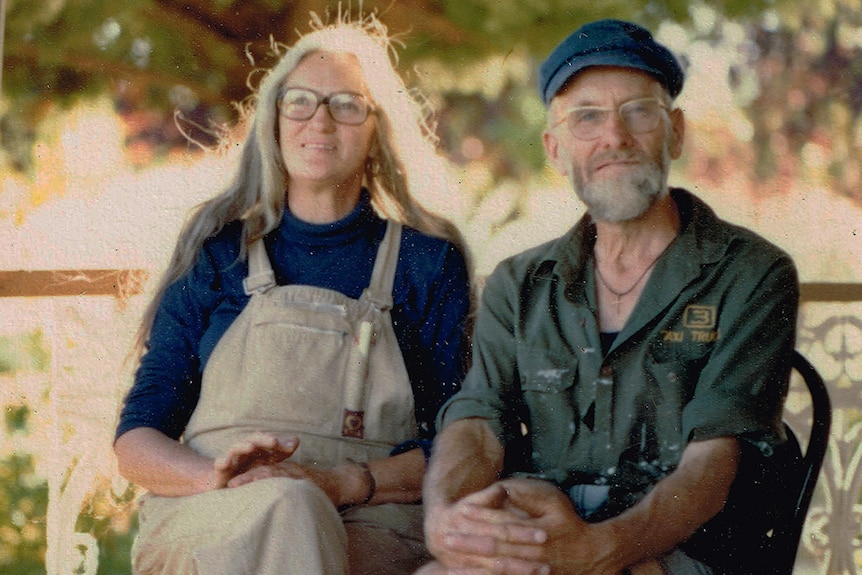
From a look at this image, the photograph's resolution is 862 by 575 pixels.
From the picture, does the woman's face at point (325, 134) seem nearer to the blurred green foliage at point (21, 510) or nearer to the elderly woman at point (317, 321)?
the elderly woman at point (317, 321)

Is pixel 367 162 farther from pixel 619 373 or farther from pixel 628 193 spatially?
pixel 619 373

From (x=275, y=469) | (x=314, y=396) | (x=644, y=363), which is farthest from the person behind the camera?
(x=314, y=396)

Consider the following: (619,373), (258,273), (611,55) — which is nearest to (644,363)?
(619,373)

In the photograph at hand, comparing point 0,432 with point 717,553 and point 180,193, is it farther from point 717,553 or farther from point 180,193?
point 717,553

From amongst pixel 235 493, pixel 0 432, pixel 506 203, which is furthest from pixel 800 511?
pixel 0 432

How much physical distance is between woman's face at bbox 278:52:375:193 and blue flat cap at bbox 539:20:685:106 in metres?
0.38

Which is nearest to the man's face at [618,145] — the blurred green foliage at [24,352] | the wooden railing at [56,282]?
the wooden railing at [56,282]

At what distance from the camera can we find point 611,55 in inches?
71.7

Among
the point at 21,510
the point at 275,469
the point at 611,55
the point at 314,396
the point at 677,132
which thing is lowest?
the point at 21,510

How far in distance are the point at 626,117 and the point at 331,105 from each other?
57 cm

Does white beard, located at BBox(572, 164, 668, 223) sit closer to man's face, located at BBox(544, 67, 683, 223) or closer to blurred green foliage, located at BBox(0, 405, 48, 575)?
man's face, located at BBox(544, 67, 683, 223)

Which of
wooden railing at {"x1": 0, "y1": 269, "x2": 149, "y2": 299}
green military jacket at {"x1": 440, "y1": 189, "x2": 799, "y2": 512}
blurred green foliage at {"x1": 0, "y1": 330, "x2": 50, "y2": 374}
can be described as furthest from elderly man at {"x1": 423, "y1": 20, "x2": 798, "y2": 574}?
blurred green foliage at {"x1": 0, "y1": 330, "x2": 50, "y2": 374}

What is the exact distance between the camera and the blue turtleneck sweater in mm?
2039

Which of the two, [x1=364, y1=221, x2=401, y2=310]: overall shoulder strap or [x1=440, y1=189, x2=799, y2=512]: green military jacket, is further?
[x1=364, y1=221, x2=401, y2=310]: overall shoulder strap
